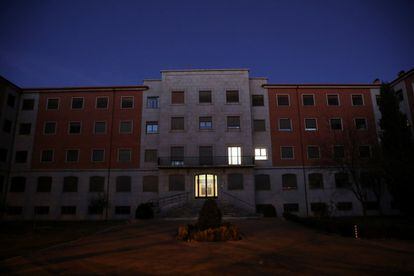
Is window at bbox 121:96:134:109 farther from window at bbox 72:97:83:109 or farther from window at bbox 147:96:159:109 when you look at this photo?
window at bbox 72:97:83:109

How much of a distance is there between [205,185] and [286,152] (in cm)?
977

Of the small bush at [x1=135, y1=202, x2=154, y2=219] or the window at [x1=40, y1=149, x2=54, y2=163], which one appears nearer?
the small bush at [x1=135, y1=202, x2=154, y2=219]

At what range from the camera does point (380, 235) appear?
45.4 ft

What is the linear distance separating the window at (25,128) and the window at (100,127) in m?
7.45

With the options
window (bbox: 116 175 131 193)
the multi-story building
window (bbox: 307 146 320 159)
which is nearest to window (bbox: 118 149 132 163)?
the multi-story building

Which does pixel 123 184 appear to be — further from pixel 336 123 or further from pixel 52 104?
pixel 336 123

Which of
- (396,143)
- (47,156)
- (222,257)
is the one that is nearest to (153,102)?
(47,156)

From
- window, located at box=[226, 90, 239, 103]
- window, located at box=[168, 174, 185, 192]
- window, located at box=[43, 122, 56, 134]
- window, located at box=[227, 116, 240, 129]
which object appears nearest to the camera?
window, located at box=[168, 174, 185, 192]

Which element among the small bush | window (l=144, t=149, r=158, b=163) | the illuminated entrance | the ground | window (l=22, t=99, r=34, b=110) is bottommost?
the ground

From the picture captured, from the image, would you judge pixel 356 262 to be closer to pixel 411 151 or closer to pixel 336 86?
pixel 411 151

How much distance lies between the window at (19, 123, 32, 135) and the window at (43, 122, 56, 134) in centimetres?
167

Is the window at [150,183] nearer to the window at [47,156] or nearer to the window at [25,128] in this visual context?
the window at [47,156]

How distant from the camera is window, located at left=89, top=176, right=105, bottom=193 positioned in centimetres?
2977

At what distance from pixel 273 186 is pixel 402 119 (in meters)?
14.2
